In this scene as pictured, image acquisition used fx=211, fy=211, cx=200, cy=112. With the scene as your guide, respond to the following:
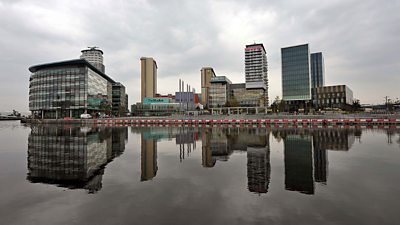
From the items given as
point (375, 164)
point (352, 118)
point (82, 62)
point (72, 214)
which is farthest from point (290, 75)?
point (72, 214)

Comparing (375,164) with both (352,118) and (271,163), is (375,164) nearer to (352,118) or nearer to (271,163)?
(271,163)

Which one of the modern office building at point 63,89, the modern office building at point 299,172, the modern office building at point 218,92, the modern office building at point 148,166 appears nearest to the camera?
the modern office building at point 299,172

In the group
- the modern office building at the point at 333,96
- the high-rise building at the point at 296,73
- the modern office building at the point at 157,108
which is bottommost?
the modern office building at the point at 157,108

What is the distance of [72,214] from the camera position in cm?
532

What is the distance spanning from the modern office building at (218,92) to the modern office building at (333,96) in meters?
66.0

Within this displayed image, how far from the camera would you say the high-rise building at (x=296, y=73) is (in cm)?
13350

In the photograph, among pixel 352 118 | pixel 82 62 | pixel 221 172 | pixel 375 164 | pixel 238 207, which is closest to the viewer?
pixel 238 207

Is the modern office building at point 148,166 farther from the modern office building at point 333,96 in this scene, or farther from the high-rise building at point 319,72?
the high-rise building at point 319,72

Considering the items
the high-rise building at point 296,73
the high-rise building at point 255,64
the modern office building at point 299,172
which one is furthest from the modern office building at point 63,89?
the high-rise building at point 255,64

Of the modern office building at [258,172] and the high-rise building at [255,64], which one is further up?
the high-rise building at [255,64]

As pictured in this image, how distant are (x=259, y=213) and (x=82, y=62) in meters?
105

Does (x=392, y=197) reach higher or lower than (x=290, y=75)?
lower

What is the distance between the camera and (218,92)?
149500 mm

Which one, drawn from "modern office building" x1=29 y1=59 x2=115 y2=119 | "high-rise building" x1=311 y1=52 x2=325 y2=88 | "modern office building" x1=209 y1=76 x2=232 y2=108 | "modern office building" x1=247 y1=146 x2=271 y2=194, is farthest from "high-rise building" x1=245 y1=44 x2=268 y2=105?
"modern office building" x1=247 y1=146 x2=271 y2=194
